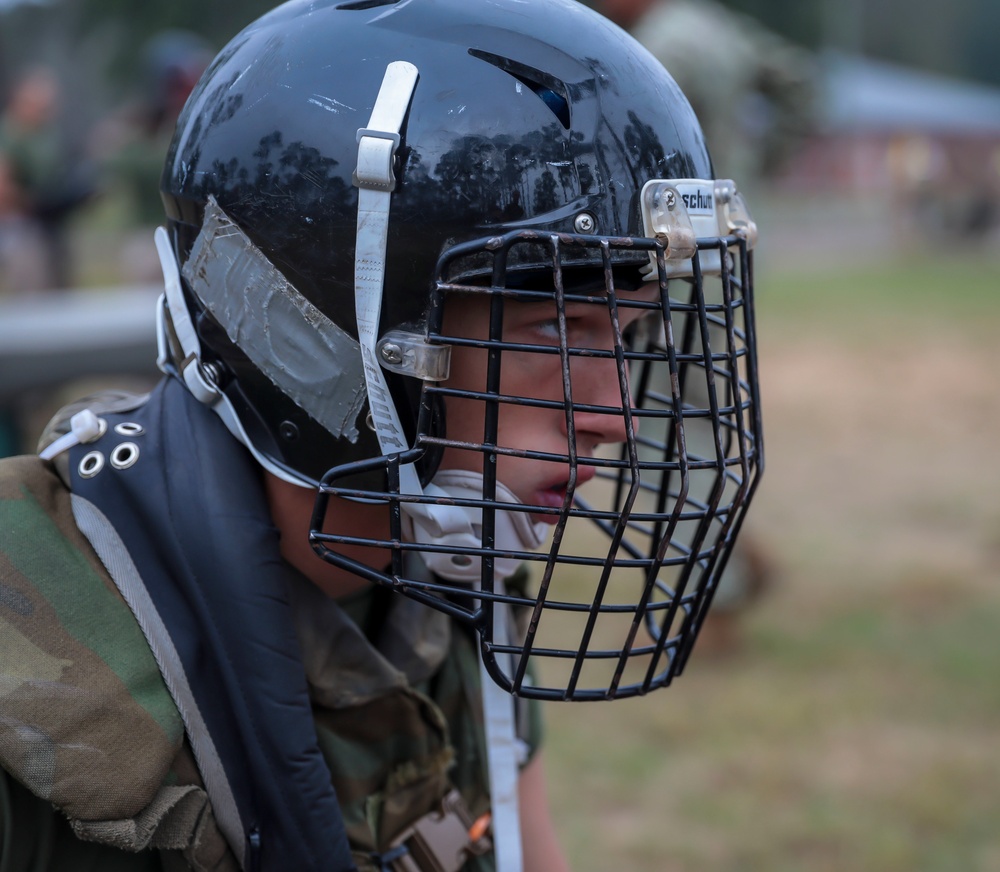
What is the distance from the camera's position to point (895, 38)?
185ft

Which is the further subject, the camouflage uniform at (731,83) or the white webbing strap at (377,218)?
the camouflage uniform at (731,83)

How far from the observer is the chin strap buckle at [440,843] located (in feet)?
5.90

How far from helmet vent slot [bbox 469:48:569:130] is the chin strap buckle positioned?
108 cm

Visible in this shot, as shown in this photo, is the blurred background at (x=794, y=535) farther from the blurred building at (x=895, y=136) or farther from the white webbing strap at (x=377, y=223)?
the blurred building at (x=895, y=136)

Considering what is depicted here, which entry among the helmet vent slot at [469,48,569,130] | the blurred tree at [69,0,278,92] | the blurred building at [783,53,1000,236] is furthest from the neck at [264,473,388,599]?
the blurred tree at [69,0,278,92]

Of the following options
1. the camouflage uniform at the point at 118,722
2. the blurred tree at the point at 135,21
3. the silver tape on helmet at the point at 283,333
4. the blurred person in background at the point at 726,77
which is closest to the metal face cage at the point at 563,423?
the silver tape on helmet at the point at 283,333

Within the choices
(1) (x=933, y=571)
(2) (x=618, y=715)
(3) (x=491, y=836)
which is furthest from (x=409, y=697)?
(1) (x=933, y=571)

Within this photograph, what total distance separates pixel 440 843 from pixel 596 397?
0.75m

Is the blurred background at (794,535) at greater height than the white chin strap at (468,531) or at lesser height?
lesser

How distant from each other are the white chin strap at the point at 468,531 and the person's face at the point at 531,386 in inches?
0.8

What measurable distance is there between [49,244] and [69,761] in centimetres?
1039

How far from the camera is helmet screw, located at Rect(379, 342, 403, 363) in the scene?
1.62m

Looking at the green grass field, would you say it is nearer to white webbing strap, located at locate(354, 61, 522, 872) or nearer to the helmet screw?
white webbing strap, located at locate(354, 61, 522, 872)

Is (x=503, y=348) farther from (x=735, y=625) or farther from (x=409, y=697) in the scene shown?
(x=735, y=625)
